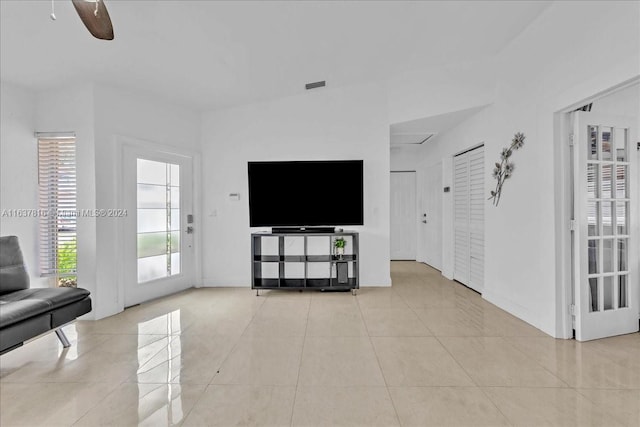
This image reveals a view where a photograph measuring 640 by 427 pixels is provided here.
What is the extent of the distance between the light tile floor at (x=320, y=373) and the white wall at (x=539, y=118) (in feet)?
1.38

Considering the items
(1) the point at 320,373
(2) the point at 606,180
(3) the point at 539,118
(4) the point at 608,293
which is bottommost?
(1) the point at 320,373

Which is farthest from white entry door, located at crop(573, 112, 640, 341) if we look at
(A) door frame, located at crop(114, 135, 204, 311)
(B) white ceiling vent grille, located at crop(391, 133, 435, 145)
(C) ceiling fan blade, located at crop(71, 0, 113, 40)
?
(A) door frame, located at crop(114, 135, 204, 311)

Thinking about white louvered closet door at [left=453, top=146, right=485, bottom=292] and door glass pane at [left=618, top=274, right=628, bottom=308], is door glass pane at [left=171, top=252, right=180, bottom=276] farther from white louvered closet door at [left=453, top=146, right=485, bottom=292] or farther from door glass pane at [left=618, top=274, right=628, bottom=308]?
door glass pane at [left=618, top=274, right=628, bottom=308]

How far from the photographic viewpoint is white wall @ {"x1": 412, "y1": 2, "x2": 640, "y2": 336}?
240 cm

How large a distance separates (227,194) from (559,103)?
408 cm

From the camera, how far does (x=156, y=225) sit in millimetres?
4246

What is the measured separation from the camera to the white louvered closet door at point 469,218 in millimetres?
4344

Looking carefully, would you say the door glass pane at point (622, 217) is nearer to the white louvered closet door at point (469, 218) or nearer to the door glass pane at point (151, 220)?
the white louvered closet door at point (469, 218)

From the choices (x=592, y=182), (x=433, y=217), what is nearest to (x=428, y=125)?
(x=433, y=217)

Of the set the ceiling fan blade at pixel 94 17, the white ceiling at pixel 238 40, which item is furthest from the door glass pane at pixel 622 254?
the ceiling fan blade at pixel 94 17

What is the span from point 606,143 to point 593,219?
71 cm

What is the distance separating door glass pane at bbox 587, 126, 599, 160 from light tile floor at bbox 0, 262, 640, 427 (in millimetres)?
1646

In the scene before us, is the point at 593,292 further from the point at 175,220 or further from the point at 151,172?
the point at 151,172

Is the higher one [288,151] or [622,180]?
[288,151]
